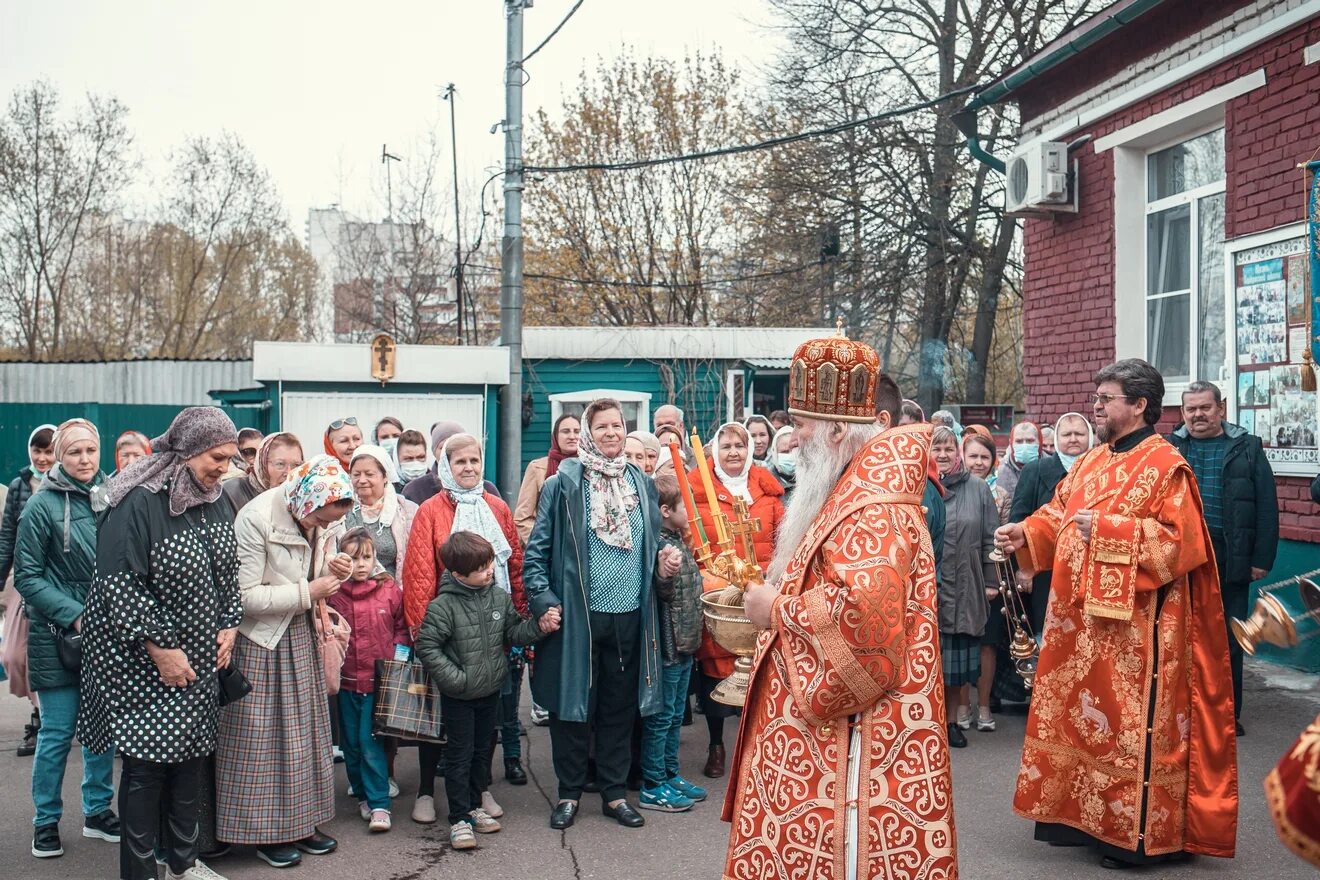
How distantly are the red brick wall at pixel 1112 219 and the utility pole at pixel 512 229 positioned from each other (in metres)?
6.16

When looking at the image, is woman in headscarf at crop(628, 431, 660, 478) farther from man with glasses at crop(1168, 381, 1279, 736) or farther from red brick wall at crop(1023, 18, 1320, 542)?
red brick wall at crop(1023, 18, 1320, 542)

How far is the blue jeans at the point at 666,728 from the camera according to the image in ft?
19.0

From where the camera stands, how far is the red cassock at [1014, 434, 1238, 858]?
4.68 metres

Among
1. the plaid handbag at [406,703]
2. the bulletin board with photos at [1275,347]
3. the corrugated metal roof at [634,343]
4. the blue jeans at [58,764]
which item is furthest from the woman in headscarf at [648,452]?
the corrugated metal roof at [634,343]

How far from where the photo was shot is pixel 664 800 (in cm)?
576

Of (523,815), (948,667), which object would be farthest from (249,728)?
(948,667)

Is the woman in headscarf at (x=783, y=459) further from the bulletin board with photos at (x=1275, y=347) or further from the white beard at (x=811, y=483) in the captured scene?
the white beard at (x=811, y=483)

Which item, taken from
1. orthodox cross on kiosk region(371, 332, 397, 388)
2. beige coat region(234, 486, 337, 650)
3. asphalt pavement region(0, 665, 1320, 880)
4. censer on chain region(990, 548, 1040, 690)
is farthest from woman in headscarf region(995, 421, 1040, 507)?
orthodox cross on kiosk region(371, 332, 397, 388)

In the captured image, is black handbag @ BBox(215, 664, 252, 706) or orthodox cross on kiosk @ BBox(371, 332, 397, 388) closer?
black handbag @ BBox(215, 664, 252, 706)

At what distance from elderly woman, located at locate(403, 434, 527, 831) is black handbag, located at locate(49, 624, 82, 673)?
1.40 metres

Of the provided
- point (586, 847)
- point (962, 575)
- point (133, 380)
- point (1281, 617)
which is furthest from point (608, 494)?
point (133, 380)

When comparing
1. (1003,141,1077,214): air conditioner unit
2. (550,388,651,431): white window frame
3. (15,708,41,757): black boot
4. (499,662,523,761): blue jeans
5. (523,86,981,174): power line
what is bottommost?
(15,708,41,757): black boot

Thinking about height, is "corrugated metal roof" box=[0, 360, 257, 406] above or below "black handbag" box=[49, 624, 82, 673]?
above

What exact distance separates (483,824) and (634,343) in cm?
1516
